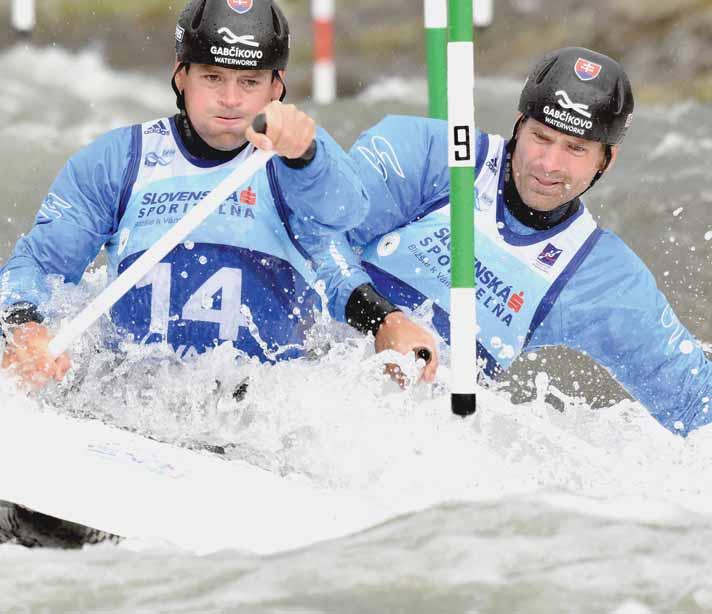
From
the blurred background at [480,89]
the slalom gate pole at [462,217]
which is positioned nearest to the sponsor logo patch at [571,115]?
the slalom gate pole at [462,217]

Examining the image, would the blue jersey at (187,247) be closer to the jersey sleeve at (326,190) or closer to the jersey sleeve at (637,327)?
the jersey sleeve at (326,190)

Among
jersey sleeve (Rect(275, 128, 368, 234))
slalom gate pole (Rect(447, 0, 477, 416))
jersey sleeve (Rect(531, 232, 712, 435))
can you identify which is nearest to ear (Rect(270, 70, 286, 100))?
jersey sleeve (Rect(275, 128, 368, 234))

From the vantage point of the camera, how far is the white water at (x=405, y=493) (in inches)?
108

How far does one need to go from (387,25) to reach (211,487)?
40.7ft

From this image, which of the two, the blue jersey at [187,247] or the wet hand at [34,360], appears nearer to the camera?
the wet hand at [34,360]

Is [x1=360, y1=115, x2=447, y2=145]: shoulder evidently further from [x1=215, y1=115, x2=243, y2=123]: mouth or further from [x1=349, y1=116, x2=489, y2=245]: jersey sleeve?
[x1=215, y1=115, x2=243, y2=123]: mouth

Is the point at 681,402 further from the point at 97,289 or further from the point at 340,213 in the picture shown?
the point at 97,289

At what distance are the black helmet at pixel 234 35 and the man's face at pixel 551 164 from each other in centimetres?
76

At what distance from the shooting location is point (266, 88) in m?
3.86

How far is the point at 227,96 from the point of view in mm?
3814

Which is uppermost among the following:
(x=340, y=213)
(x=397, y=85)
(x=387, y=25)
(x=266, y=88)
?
(x=387, y=25)

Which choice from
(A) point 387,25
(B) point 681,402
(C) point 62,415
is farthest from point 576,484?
(A) point 387,25

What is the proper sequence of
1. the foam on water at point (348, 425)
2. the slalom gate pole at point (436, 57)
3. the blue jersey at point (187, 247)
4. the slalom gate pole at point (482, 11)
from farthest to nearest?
the slalom gate pole at point (482, 11), the slalom gate pole at point (436, 57), the blue jersey at point (187, 247), the foam on water at point (348, 425)

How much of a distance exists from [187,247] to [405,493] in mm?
983
